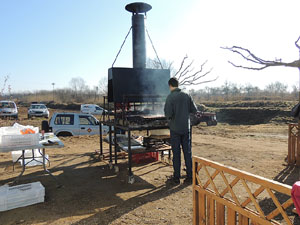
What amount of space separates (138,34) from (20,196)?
193 inches

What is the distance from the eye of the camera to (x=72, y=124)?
10.9m

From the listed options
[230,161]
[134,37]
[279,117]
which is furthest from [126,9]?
[279,117]

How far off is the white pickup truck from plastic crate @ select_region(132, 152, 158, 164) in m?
4.96

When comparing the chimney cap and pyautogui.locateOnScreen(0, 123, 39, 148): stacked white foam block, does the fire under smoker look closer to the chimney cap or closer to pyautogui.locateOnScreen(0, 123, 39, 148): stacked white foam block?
the chimney cap

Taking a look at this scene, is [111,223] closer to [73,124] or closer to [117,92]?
[117,92]

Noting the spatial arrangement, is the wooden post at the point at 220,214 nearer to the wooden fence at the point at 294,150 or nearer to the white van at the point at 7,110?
the wooden fence at the point at 294,150

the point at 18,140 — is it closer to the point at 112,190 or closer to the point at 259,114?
the point at 112,190

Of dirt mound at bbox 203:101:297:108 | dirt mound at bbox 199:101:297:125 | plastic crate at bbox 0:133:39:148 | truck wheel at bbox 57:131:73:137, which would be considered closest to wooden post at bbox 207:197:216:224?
plastic crate at bbox 0:133:39:148

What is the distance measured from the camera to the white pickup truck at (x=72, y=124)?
10391 millimetres

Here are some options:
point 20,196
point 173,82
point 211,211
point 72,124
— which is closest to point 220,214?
point 211,211

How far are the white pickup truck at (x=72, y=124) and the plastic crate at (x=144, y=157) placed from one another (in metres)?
4.96

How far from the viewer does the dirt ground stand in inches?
139

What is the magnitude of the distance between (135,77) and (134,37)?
1357 millimetres

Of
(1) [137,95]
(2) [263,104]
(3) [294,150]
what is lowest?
(3) [294,150]
